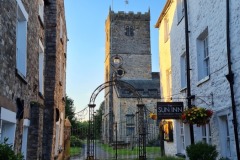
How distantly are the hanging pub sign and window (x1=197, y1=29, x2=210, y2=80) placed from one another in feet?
4.55

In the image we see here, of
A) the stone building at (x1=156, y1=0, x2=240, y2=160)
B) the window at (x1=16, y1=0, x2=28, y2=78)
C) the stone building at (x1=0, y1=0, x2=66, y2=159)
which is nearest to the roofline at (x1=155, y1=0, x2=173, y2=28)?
the stone building at (x1=156, y1=0, x2=240, y2=160)

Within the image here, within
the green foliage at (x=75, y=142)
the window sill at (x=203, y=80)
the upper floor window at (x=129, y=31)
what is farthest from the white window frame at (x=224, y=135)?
the upper floor window at (x=129, y=31)

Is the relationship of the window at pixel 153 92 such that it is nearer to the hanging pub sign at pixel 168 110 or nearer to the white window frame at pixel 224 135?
the hanging pub sign at pixel 168 110

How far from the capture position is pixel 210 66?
33.7ft

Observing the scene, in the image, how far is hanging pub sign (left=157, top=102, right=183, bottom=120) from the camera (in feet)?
38.7

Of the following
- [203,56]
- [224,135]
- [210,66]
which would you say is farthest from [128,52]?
[224,135]

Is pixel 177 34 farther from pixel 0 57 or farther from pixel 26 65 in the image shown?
pixel 0 57

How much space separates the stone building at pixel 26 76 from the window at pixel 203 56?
551 centimetres

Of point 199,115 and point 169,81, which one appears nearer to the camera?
point 199,115

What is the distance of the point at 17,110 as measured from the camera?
7359mm

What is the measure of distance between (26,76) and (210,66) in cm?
558

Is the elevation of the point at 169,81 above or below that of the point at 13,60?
above

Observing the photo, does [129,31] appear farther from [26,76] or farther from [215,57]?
[26,76]

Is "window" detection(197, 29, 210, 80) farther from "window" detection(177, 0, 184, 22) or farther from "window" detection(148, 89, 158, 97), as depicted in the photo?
"window" detection(148, 89, 158, 97)
